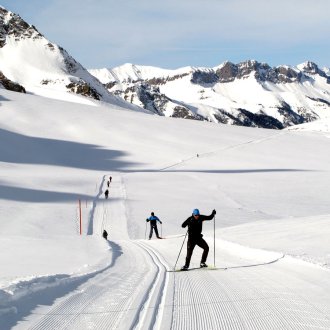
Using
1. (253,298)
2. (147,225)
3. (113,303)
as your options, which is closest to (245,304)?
(253,298)

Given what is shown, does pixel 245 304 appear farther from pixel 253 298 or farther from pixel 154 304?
pixel 154 304

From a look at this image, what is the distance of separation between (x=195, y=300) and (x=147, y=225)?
71.5 ft

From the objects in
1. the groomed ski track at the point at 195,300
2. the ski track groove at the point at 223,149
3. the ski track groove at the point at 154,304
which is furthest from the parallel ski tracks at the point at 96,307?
the ski track groove at the point at 223,149

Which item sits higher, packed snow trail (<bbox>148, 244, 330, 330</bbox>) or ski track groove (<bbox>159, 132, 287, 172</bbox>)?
ski track groove (<bbox>159, 132, 287, 172</bbox>)

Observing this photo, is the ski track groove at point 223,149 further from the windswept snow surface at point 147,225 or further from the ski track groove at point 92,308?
the ski track groove at point 92,308

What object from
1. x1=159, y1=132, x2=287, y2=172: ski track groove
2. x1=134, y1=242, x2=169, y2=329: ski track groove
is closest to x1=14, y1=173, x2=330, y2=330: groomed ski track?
x1=134, y1=242, x2=169, y2=329: ski track groove

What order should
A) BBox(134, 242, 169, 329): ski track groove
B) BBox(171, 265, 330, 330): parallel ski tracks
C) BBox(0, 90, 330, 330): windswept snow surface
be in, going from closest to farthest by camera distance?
BBox(134, 242, 169, 329): ski track groove
BBox(171, 265, 330, 330): parallel ski tracks
BBox(0, 90, 330, 330): windswept snow surface

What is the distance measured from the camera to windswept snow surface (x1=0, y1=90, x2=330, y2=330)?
6594 millimetres

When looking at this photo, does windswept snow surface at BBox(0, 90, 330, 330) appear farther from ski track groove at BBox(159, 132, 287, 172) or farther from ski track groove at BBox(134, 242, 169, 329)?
ski track groove at BBox(159, 132, 287, 172)

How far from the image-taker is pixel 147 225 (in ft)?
95.6

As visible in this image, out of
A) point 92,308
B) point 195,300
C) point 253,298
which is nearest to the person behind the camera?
point 92,308

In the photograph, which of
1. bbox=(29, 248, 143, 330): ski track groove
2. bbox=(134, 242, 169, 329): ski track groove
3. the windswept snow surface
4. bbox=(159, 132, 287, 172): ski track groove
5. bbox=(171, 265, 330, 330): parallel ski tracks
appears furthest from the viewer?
bbox=(159, 132, 287, 172): ski track groove

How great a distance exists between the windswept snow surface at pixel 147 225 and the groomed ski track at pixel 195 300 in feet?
0.09

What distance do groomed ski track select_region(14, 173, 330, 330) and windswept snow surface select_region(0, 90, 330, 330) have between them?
3cm
